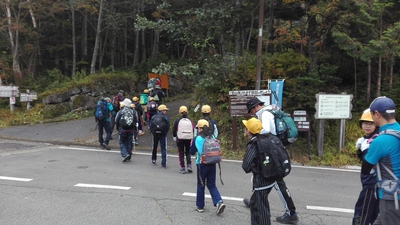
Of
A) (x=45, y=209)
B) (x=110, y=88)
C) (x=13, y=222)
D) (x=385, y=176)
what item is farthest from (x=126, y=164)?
(x=110, y=88)

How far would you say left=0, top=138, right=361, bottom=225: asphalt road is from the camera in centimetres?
471

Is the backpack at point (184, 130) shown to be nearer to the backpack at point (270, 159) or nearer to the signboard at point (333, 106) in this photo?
the backpack at point (270, 159)

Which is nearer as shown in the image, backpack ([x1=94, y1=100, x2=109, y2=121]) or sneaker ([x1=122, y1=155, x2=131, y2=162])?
sneaker ([x1=122, y1=155, x2=131, y2=162])

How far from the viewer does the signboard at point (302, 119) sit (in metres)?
9.22

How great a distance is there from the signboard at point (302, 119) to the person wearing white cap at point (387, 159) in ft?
21.1

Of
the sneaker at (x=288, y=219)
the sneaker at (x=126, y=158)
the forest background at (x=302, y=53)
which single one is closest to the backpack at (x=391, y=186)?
the sneaker at (x=288, y=219)

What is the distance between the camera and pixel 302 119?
30.4 feet

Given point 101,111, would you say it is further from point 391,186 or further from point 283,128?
point 391,186

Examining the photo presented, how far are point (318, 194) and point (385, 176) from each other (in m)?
3.34

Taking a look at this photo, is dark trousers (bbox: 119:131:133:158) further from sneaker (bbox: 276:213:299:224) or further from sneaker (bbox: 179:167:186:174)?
sneaker (bbox: 276:213:299:224)

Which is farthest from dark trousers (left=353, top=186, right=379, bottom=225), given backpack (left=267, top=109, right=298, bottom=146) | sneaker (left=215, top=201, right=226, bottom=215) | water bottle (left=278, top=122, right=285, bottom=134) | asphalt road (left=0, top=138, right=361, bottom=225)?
sneaker (left=215, top=201, right=226, bottom=215)

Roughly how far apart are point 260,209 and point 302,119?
6.07 metres

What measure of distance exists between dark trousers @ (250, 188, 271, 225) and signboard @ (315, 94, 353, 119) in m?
6.10

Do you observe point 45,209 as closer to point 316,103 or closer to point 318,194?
point 318,194
